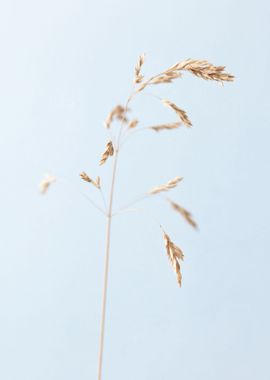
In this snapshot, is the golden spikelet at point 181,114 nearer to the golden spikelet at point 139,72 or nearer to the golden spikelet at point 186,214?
the golden spikelet at point 139,72

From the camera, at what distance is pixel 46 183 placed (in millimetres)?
1067

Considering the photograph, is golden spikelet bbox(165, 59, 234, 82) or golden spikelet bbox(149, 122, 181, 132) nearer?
golden spikelet bbox(149, 122, 181, 132)

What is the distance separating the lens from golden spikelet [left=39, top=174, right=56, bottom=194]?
1.05 m

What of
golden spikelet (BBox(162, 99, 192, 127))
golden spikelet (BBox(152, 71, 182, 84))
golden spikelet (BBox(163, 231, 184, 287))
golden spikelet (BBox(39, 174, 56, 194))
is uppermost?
golden spikelet (BBox(152, 71, 182, 84))

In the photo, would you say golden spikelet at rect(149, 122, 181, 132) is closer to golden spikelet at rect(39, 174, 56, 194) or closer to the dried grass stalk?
the dried grass stalk

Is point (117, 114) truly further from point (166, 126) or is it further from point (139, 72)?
point (139, 72)

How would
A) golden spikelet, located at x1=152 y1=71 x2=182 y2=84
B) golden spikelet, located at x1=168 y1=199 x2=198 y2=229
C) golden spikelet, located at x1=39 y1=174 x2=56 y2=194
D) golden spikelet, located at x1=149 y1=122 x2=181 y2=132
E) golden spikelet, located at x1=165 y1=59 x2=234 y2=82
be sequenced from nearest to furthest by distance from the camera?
golden spikelet, located at x1=168 y1=199 x2=198 y2=229 < golden spikelet, located at x1=39 y1=174 x2=56 y2=194 < golden spikelet, located at x1=149 y1=122 x2=181 y2=132 < golden spikelet, located at x1=152 y1=71 x2=182 y2=84 < golden spikelet, located at x1=165 y1=59 x2=234 y2=82

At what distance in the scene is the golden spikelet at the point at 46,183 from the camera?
1.05 meters

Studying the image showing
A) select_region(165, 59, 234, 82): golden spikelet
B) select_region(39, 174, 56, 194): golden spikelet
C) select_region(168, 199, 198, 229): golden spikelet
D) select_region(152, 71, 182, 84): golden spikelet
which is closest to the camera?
select_region(168, 199, 198, 229): golden spikelet

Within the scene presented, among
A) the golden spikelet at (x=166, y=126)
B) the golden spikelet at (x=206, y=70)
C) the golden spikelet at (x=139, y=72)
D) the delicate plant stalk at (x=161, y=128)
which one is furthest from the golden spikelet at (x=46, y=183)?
the golden spikelet at (x=206, y=70)

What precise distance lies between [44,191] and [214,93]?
17.9 feet

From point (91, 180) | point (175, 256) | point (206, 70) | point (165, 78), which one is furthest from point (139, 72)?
point (175, 256)

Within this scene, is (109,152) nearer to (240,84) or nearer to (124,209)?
(124,209)

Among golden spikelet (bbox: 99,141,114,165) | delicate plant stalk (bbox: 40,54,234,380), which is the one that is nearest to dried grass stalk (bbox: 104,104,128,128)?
delicate plant stalk (bbox: 40,54,234,380)
